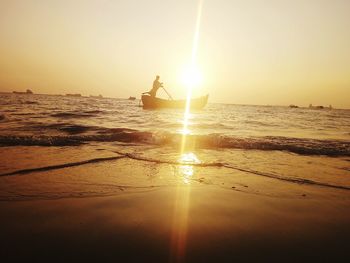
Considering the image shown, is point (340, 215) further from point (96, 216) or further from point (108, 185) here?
point (108, 185)

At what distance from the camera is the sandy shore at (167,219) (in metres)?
1.92

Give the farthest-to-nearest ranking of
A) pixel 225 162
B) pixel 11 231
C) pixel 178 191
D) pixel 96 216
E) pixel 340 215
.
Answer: pixel 225 162 < pixel 178 191 < pixel 340 215 < pixel 96 216 < pixel 11 231

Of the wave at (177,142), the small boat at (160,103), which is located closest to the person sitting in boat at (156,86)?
the small boat at (160,103)

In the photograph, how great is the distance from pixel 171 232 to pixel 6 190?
2.20 m

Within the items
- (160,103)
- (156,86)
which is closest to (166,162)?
(156,86)

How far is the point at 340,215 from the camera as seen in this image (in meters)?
2.76

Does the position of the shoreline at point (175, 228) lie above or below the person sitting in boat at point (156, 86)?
below

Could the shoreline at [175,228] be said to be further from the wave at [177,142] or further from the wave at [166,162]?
the wave at [177,142]

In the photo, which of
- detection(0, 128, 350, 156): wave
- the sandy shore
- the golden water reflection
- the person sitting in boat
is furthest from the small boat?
the sandy shore

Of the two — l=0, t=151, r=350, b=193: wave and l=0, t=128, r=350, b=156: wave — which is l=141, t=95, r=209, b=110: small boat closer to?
l=0, t=128, r=350, b=156: wave

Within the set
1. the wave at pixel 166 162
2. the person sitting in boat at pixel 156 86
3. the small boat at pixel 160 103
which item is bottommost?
the wave at pixel 166 162

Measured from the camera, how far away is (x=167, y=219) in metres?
2.56

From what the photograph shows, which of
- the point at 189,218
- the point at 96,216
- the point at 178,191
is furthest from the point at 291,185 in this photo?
the point at 96,216

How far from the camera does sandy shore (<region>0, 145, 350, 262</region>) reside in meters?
1.92
